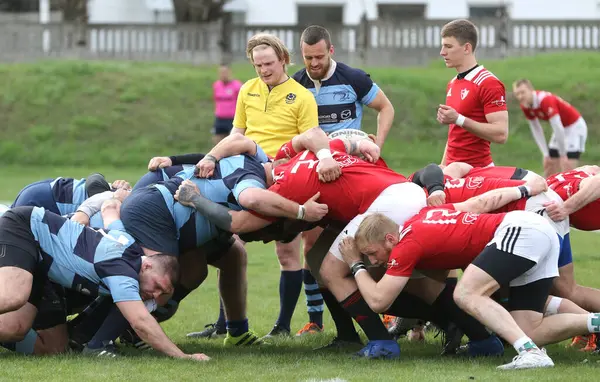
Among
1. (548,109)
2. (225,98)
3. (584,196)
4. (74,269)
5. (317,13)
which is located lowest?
(74,269)

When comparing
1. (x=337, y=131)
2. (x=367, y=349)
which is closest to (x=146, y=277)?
(x=367, y=349)

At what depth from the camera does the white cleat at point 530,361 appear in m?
6.38

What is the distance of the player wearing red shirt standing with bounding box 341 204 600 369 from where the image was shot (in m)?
6.61

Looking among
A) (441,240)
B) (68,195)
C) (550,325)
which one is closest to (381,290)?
(441,240)

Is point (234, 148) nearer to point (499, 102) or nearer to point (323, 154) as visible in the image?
point (323, 154)

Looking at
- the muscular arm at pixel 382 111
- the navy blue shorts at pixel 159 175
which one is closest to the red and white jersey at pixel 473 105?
the muscular arm at pixel 382 111

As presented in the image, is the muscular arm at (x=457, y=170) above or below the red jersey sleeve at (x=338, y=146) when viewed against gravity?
below

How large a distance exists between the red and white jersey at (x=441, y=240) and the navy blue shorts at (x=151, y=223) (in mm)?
1524

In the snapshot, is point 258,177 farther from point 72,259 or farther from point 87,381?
point 87,381

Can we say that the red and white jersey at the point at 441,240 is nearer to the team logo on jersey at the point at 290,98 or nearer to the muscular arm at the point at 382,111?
the team logo on jersey at the point at 290,98

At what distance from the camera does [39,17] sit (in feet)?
127

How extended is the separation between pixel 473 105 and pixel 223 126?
13719 mm

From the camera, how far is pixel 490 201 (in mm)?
7238

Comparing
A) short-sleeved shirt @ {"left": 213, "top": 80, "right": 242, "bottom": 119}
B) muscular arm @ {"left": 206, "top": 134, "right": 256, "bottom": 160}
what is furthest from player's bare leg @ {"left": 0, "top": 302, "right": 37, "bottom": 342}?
short-sleeved shirt @ {"left": 213, "top": 80, "right": 242, "bottom": 119}
